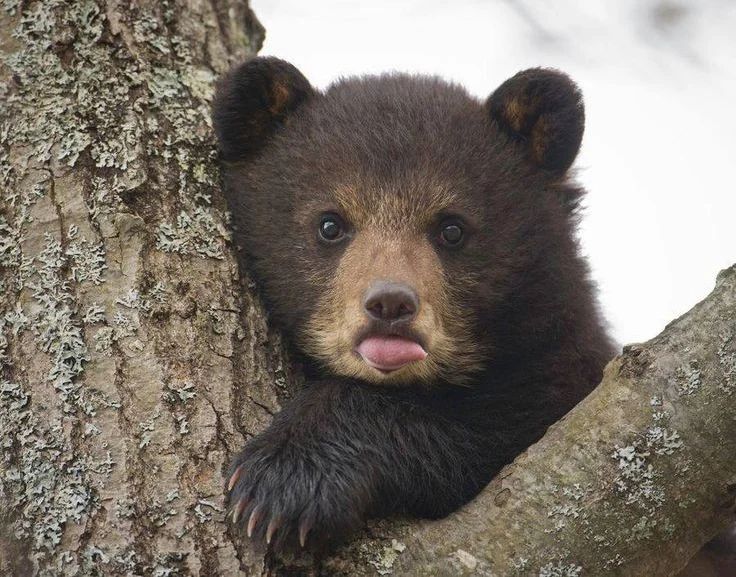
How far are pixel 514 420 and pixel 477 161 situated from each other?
1.56m

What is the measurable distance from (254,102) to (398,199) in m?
1.14

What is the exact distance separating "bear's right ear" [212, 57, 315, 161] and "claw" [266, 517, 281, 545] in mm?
2487

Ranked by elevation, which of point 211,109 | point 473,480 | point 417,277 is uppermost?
point 211,109

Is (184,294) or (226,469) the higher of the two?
(184,294)

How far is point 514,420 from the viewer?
17.0 ft

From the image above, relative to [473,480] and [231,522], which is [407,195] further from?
[231,522]

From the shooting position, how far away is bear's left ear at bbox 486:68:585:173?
18.7ft

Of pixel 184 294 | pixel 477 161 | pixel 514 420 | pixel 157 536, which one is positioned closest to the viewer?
pixel 157 536

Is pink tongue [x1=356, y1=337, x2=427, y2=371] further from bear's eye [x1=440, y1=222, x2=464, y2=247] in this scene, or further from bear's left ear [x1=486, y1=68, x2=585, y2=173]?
bear's left ear [x1=486, y1=68, x2=585, y2=173]

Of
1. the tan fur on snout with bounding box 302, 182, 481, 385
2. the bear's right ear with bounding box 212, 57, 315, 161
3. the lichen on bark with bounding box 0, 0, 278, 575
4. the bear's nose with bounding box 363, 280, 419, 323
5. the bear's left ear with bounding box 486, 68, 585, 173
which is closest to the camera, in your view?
the lichen on bark with bounding box 0, 0, 278, 575

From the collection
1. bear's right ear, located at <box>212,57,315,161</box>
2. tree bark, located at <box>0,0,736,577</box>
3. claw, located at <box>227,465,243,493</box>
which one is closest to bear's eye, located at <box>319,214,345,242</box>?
tree bark, located at <box>0,0,736,577</box>

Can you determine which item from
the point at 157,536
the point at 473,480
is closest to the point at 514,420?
the point at 473,480

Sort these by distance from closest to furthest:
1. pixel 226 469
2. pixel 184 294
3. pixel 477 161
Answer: pixel 226 469 < pixel 184 294 < pixel 477 161

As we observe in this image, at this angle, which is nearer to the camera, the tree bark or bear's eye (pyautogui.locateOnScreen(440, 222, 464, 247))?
the tree bark
